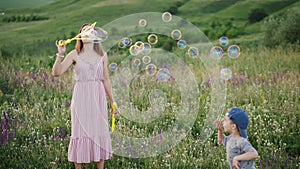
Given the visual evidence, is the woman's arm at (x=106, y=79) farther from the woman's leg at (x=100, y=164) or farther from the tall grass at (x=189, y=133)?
the tall grass at (x=189, y=133)

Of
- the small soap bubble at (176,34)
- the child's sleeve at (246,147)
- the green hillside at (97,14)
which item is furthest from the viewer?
the green hillside at (97,14)

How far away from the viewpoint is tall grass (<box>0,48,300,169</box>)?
197 inches

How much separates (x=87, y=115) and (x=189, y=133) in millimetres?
1704

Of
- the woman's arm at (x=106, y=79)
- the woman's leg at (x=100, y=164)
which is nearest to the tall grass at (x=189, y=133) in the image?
the woman's leg at (x=100, y=164)

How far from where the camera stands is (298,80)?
298 inches

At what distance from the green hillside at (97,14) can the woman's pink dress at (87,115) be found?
7.34m

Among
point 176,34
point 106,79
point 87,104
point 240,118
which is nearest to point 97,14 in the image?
point 176,34

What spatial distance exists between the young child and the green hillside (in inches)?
336

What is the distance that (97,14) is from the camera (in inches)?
563

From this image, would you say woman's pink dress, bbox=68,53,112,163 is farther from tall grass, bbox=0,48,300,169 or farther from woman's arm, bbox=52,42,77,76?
tall grass, bbox=0,48,300,169

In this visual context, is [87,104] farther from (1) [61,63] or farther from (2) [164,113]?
(2) [164,113]

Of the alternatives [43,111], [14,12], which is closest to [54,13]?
[14,12]

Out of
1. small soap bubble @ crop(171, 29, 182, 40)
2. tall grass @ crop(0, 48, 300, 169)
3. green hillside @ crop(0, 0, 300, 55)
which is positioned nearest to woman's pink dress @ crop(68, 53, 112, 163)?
tall grass @ crop(0, 48, 300, 169)

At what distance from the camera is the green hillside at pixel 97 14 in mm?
12406
